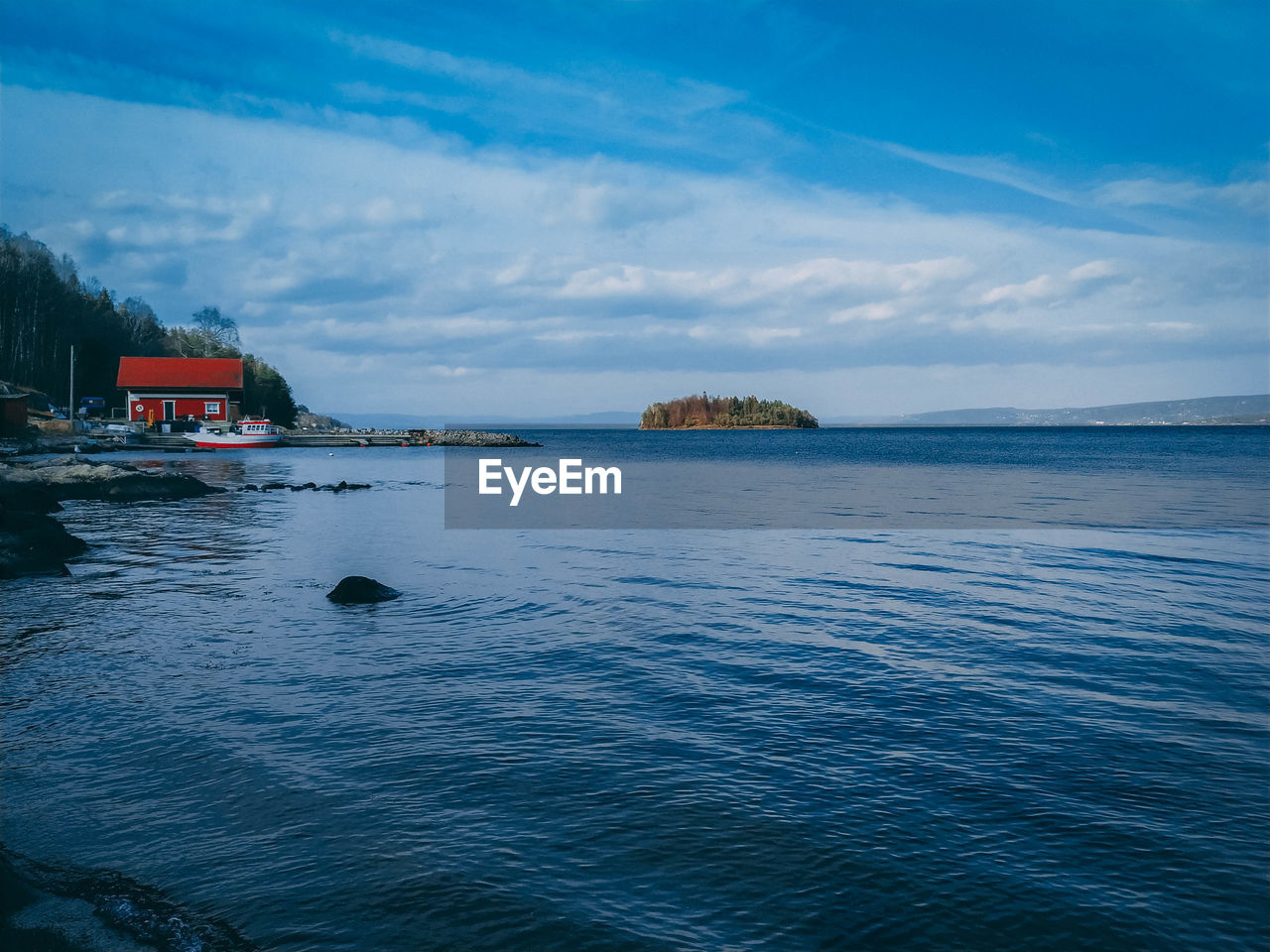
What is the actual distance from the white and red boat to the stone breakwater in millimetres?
52936

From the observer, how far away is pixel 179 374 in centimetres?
10500

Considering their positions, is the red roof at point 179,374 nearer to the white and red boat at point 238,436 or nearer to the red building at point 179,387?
the red building at point 179,387

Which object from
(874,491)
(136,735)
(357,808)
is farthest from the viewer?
(874,491)

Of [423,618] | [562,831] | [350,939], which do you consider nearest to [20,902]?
[350,939]

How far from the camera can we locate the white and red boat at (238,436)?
96750mm

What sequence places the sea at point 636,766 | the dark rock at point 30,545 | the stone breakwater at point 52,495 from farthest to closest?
the stone breakwater at point 52,495, the dark rock at point 30,545, the sea at point 636,766

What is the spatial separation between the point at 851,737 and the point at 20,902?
817cm

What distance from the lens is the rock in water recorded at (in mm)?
18219

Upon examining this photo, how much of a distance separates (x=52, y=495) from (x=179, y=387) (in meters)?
79.6

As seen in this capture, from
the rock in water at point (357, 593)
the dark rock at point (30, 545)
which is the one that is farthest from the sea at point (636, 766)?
the dark rock at point (30, 545)

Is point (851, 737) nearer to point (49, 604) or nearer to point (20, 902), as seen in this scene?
point (20, 902)

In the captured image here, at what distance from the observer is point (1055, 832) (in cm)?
773

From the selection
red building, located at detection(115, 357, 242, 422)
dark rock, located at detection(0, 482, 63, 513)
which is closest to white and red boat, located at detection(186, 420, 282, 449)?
red building, located at detection(115, 357, 242, 422)

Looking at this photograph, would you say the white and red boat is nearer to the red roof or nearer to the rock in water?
the red roof
